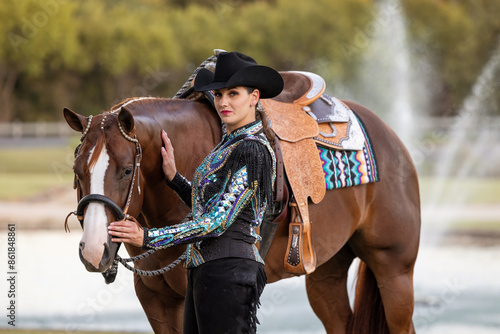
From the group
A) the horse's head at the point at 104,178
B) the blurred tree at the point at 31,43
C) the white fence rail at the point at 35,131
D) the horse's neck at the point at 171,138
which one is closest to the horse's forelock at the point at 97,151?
the horse's head at the point at 104,178

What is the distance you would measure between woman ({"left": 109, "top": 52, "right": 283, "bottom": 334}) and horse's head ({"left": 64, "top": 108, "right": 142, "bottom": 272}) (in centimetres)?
7

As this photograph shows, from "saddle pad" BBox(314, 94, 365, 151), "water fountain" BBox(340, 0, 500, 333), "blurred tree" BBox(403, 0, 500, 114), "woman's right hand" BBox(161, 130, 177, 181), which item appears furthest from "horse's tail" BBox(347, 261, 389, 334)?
"blurred tree" BBox(403, 0, 500, 114)

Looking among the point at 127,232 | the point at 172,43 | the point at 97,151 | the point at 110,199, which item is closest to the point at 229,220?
the point at 127,232

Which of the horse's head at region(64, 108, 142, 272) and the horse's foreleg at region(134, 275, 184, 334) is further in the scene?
the horse's foreleg at region(134, 275, 184, 334)

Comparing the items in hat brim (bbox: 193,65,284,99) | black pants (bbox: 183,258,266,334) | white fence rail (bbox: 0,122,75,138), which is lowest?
black pants (bbox: 183,258,266,334)

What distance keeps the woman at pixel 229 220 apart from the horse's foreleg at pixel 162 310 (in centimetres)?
89

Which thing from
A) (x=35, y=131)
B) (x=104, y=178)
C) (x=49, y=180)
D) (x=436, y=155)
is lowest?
(x=104, y=178)

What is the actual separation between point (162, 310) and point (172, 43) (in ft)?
120

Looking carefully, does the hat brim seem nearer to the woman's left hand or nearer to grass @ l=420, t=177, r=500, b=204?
the woman's left hand

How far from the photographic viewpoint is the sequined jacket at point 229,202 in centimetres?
250

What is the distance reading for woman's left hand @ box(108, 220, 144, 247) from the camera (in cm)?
247

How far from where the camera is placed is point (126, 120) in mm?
2826

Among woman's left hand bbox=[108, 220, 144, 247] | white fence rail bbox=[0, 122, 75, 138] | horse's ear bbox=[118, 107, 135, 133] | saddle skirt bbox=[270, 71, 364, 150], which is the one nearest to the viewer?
woman's left hand bbox=[108, 220, 144, 247]

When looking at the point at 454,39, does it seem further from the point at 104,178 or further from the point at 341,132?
the point at 104,178
